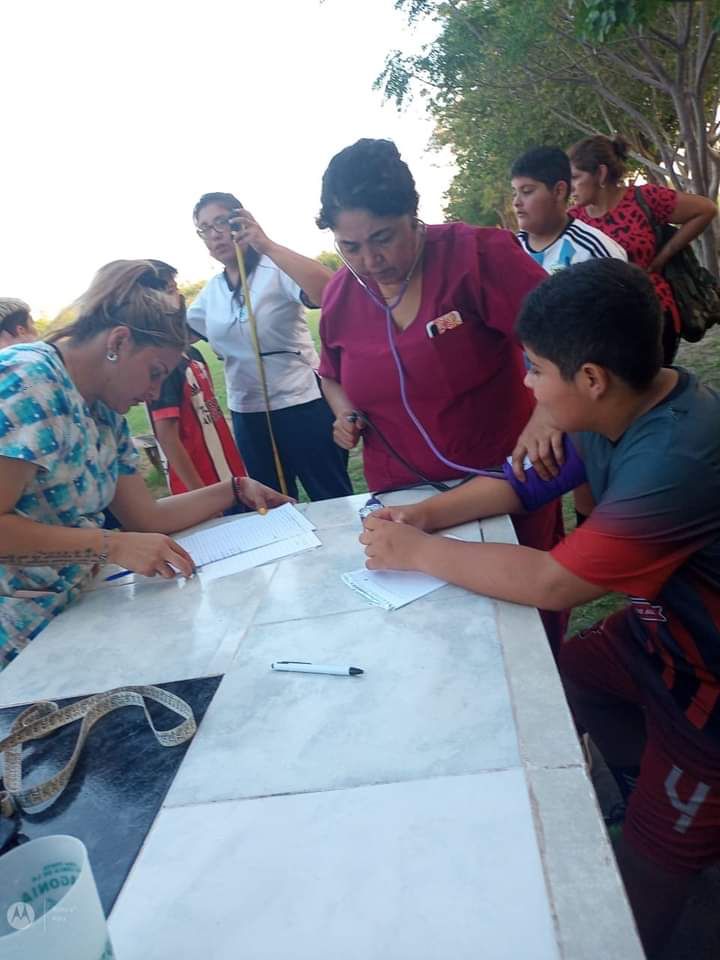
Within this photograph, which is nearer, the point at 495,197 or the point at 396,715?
the point at 396,715

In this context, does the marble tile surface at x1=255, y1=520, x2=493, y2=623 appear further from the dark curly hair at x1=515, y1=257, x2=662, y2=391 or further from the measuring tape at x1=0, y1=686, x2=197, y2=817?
the dark curly hair at x1=515, y1=257, x2=662, y2=391

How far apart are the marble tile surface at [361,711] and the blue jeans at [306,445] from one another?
78.0 inches

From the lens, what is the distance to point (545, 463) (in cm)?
171

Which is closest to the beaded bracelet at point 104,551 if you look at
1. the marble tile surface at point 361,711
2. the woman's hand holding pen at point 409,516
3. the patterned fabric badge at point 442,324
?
the marble tile surface at point 361,711

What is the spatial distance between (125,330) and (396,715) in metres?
1.19

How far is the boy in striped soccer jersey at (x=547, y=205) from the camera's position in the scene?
3.13 meters

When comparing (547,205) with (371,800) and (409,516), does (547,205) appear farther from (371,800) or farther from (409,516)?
(371,800)

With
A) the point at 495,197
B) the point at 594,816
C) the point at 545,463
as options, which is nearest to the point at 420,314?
the point at 545,463

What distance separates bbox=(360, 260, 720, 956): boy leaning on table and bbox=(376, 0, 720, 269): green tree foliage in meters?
2.55

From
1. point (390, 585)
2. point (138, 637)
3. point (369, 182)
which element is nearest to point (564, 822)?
point (390, 585)

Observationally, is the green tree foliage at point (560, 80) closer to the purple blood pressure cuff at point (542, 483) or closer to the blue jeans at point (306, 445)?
the blue jeans at point (306, 445)

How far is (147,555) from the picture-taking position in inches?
67.4

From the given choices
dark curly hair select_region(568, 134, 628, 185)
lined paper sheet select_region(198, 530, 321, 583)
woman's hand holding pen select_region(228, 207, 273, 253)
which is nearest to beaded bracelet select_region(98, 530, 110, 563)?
lined paper sheet select_region(198, 530, 321, 583)

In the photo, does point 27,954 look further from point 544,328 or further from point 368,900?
point 544,328
